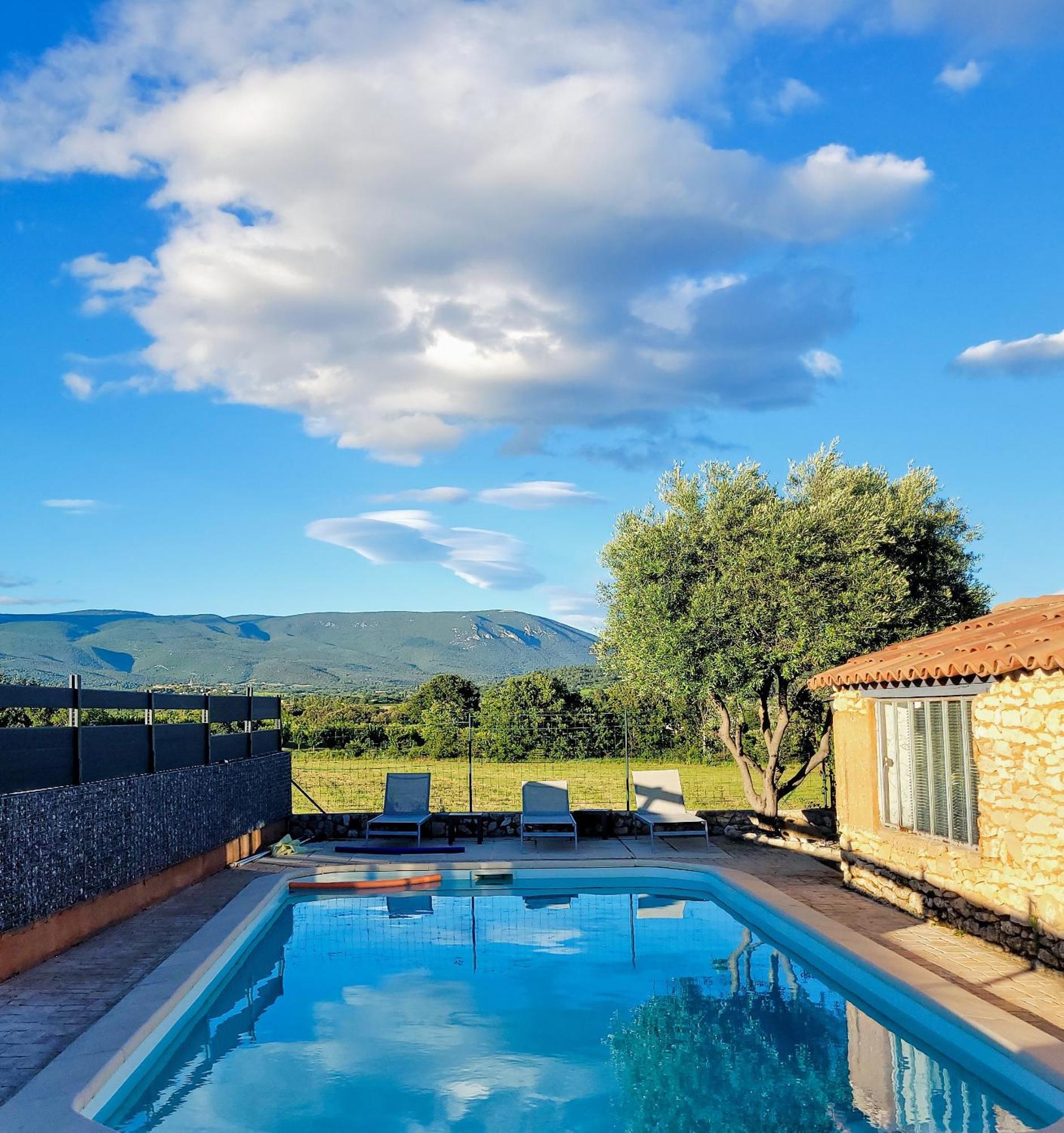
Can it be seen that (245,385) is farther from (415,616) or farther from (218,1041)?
(415,616)

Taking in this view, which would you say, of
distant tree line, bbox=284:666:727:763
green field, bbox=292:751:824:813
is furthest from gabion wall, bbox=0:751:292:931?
green field, bbox=292:751:824:813

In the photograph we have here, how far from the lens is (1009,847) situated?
25.1 ft

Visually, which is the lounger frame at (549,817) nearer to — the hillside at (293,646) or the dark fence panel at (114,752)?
the dark fence panel at (114,752)

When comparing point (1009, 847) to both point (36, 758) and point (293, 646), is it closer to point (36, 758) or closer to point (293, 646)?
point (36, 758)

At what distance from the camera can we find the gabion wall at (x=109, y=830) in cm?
724

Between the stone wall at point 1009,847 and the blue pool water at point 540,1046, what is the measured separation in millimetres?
1505

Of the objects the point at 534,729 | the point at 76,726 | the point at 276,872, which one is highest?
the point at 76,726

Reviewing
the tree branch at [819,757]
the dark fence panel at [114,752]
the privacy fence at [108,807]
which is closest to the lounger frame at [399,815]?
the privacy fence at [108,807]

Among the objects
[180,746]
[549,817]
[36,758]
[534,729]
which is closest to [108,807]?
[36,758]

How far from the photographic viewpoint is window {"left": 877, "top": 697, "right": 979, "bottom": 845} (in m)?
8.50

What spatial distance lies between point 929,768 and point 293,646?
126245 millimetres

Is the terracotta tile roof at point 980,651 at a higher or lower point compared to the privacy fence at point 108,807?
higher

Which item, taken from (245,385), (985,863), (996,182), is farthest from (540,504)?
(985,863)

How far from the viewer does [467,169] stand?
12.5 meters
